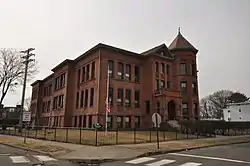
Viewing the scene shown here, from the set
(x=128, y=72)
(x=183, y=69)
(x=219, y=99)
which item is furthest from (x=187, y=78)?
(x=219, y=99)

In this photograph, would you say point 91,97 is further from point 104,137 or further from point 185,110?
point 185,110

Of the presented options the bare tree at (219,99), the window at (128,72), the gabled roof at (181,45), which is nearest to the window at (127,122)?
the window at (128,72)

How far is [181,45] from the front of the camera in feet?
160

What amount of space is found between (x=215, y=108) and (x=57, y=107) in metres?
66.8

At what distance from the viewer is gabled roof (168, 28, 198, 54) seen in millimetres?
47656

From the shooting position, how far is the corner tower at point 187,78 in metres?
45.9

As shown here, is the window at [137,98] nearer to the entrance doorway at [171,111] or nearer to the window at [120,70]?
the window at [120,70]

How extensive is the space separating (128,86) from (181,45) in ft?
49.1

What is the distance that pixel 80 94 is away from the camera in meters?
42.9

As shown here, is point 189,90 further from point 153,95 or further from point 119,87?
point 119,87

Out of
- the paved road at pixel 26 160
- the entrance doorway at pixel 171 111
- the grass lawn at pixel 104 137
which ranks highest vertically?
the entrance doorway at pixel 171 111

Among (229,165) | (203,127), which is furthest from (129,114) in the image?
(229,165)

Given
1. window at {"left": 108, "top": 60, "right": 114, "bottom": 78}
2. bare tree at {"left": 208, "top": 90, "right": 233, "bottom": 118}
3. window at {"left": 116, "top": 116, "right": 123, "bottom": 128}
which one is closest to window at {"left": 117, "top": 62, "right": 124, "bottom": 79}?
window at {"left": 108, "top": 60, "right": 114, "bottom": 78}

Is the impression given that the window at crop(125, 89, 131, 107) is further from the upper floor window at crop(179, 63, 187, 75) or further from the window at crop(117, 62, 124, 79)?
the upper floor window at crop(179, 63, 187, 75)
